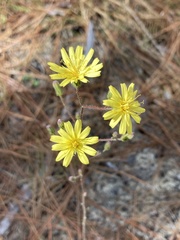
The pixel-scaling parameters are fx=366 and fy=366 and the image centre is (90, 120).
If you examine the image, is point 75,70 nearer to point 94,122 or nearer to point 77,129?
point 77,129

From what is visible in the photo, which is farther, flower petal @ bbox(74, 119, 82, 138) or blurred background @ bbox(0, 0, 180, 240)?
blurred background @ bbox(0, 0, 180, 240)

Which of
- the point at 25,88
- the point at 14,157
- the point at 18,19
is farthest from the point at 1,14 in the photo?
the point at 14,157

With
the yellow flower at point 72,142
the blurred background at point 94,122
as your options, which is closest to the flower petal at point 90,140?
the yellow flower at point 72,142

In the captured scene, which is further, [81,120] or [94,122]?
[94,122]

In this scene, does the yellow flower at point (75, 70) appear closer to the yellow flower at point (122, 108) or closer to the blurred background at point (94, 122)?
the yellow flower at point (122, 108)

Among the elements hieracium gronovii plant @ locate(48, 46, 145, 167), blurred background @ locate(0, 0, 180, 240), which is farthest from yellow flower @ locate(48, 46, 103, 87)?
blurred background @ locate(0, 0, 180, 240)

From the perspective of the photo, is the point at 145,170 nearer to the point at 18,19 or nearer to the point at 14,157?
the point at 14,157

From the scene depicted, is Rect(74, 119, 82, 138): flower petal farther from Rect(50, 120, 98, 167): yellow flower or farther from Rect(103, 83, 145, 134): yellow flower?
Rect(103, 83, 145, 134): yellow flower

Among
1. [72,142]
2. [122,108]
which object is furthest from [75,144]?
[122,108]
